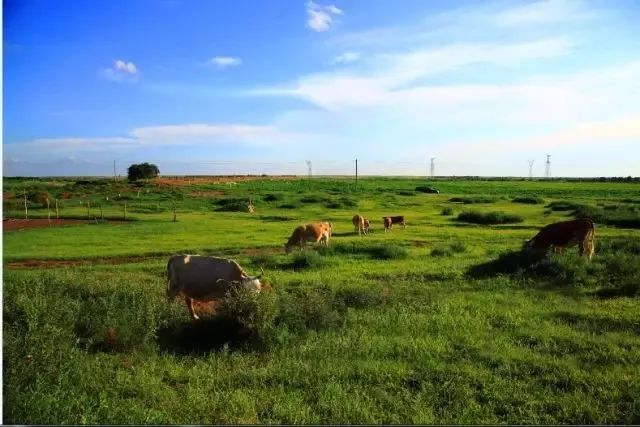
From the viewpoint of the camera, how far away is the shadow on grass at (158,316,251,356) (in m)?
7.96

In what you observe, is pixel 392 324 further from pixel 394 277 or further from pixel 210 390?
pixel 394 277

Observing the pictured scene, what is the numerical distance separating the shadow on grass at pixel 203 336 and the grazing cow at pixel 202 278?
1448 mm

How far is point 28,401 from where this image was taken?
5145mm

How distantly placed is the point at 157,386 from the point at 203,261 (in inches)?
165

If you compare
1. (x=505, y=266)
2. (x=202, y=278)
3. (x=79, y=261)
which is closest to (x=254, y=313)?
(x=202, y=278)

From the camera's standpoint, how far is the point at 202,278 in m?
10.2

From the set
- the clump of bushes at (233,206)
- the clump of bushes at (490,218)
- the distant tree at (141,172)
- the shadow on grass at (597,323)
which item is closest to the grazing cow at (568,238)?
the shadow on grass at (597,323)

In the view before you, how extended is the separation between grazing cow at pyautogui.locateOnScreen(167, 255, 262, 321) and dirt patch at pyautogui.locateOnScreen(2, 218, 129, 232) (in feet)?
64.9

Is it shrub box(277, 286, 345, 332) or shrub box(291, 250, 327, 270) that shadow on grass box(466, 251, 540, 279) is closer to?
shrub box(291, 250, 327, 270)

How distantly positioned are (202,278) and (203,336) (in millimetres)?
2006

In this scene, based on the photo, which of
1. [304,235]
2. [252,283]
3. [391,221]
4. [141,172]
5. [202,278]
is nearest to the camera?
[252,283]

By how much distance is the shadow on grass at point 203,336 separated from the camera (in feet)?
26.1

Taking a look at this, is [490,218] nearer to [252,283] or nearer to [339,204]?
[339,204]

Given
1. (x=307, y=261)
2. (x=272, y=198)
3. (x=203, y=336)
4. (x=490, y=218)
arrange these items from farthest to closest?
(x=272, y=198)
(x=490, y=218)
(x=307, y=261)
(x=203, y=336)
